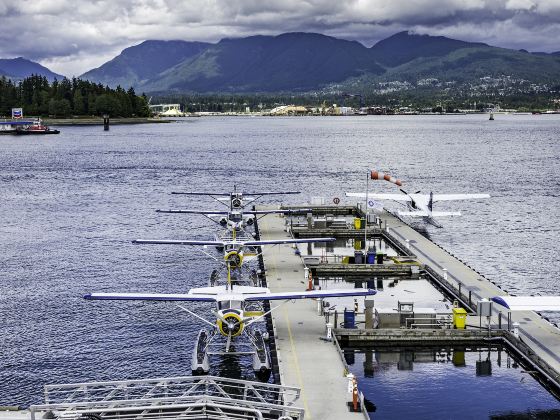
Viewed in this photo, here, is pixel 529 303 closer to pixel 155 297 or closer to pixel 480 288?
pixel 480 288

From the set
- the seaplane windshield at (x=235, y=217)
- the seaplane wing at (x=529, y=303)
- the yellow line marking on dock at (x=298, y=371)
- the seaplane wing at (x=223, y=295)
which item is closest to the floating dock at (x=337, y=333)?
the yellow line marking on dock at (x=298, y=371)

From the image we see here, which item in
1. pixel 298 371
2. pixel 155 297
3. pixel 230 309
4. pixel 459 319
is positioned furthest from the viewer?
pixel 459 319

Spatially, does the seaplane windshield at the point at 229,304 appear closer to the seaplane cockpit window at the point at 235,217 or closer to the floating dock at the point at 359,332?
the floating dock at the point at 359,332

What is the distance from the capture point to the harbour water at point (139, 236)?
40.5 metres

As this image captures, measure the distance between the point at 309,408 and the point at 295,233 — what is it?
41.1m

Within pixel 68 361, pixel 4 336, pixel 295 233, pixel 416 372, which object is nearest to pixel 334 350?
pixel 416 372

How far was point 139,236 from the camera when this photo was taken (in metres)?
74.8

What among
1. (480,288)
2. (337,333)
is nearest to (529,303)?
(337,333)

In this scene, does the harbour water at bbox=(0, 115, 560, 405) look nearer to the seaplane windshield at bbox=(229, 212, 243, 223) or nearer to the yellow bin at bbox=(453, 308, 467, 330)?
the seaplane windshield at bbox=(229, 212, 243, 223)

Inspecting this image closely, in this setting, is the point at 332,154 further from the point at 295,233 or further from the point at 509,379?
the point at 509,379

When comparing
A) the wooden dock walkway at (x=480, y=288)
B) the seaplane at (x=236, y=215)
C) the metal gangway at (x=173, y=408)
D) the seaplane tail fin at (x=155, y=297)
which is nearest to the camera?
the metal gangway at (x=173, y=408)

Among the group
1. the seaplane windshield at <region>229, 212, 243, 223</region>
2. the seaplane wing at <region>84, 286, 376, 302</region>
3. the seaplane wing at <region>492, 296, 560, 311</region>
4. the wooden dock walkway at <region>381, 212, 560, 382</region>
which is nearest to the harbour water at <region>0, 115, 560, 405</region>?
the seaplane wing at <region>84, 286, 376, 302</region>

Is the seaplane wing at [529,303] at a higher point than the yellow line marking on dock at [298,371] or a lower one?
higher

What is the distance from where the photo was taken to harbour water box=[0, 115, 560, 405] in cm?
4050
